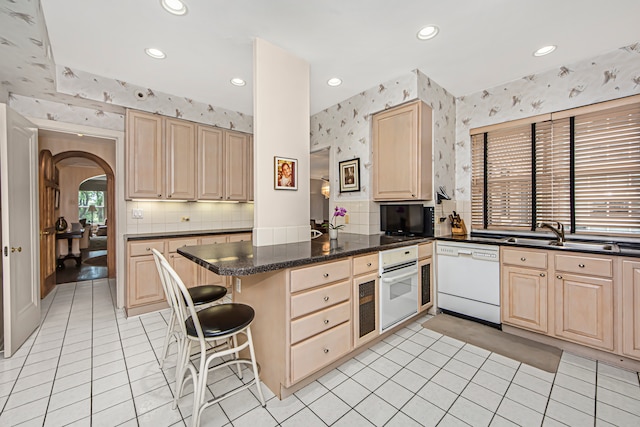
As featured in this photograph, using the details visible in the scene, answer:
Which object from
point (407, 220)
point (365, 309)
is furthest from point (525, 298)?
point (365, 309)

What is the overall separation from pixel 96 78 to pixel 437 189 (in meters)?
4.01

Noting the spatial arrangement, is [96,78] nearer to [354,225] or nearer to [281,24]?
[281,24]

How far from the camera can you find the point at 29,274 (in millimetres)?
2574

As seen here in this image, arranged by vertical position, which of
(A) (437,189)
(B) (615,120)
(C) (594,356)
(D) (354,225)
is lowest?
(C) (594,356)

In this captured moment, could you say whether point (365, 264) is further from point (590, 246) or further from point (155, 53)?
point (155, 53)

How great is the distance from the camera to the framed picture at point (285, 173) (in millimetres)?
2336

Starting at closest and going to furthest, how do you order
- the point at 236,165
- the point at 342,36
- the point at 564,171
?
the point at 342,36, the point at 564,171, the point at 236,165

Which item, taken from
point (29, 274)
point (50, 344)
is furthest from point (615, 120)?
point (29, 274)

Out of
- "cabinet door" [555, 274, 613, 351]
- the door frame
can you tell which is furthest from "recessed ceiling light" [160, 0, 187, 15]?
"cabinet door" [555, 274, 613, 351]

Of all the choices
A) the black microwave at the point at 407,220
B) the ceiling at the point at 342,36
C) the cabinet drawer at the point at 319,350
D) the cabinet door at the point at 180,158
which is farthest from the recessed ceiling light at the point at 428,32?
the cabinet door at the point at 180,158

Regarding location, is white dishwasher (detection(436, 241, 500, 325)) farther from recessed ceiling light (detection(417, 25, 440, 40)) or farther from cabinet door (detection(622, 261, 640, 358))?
recessed ceiling light (detection(417, 25, 440, 40))

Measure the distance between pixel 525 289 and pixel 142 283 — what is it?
13.2ft

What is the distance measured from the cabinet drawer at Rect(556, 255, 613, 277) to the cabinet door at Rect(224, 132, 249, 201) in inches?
152

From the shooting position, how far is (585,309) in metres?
2.13
